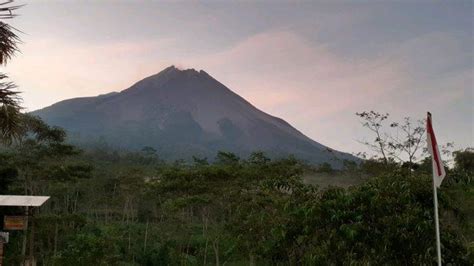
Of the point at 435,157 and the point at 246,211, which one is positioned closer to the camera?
the point at 435,157

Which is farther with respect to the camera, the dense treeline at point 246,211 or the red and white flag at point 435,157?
the dense treeline at point 246,211

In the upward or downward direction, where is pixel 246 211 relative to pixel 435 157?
downward

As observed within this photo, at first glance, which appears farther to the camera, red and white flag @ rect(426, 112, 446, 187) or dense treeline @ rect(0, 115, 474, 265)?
dense treeline @ rect(0, 115, 474, 265)

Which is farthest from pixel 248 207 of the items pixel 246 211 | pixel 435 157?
pixel 435 157

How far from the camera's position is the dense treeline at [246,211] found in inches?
311

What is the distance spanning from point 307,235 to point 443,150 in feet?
39.7

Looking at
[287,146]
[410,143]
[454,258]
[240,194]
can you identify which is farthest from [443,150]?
[287,146]

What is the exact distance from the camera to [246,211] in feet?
56.9

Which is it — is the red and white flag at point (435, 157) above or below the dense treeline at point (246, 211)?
above

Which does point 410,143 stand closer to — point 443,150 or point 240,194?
point 443,150

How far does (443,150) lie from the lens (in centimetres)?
1891

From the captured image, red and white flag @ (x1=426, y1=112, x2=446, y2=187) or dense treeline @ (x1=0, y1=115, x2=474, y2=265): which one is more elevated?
red and white flag @ (x1=426, y1=112, x2=446, y2=187)

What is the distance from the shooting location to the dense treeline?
25.9 ft

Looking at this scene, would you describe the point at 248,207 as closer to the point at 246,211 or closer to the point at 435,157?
the point at 246,211
